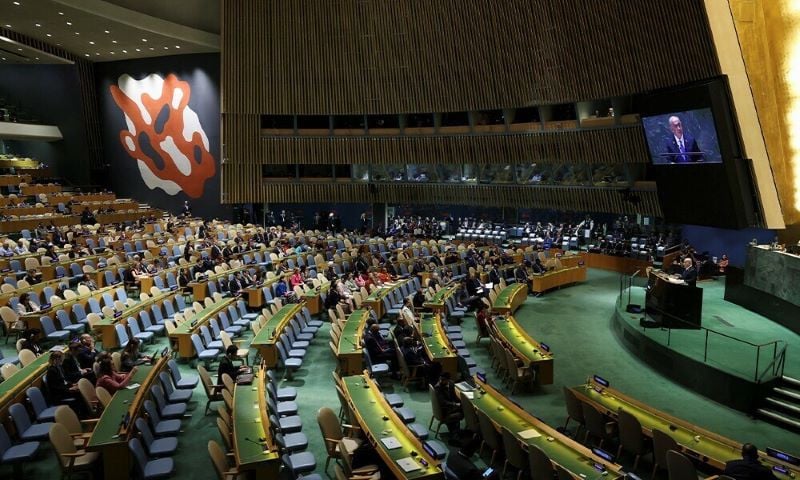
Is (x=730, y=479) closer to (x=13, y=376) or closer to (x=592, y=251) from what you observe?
(x=13, y=376)

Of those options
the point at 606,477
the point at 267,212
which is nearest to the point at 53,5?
the point at 267,212

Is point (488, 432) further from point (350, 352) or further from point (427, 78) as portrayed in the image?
point (427, 78)

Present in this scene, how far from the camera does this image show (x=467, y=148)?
24.5 m

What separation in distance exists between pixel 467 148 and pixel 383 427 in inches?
754

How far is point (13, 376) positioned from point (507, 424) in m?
6.29

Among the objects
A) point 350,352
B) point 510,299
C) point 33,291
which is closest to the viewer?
point 350,352

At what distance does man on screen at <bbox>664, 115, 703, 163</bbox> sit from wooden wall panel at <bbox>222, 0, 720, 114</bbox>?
1.93 m

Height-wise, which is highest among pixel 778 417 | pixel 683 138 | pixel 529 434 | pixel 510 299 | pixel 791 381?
pixel 683 138

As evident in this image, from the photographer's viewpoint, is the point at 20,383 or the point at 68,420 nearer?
the point at 68,420

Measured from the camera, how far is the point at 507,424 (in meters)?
6.91

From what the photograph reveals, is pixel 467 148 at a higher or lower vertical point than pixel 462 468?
higher

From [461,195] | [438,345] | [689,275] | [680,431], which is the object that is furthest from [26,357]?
[461,195]

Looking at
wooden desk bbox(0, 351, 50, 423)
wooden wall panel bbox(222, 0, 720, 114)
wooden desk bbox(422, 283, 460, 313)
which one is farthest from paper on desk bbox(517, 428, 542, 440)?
wooden wall panel bbox(222, 0, 720, 114)

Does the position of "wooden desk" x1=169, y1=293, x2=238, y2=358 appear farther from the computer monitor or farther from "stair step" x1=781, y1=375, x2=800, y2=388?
"stair step" x1=781, y1=375, x2=800, y2=388
